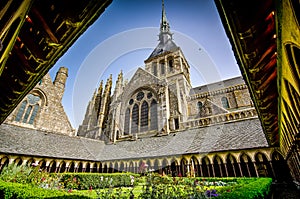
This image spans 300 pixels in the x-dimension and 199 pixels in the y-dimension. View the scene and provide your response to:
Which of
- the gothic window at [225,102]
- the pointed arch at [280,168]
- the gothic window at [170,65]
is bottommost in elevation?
the pointed arch at [280,168]

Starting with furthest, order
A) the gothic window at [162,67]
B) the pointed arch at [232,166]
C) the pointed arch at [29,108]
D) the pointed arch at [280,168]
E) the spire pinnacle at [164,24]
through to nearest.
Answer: the spire pinnacle at [164,24], the gothic window at [162,67], the pointed arch at [29,108], the pointed arch at [232,166], the pointed arch at [280,168]

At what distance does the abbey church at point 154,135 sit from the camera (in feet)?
34.7

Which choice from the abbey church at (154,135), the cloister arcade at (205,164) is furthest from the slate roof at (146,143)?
the cloister arcade at (205,164)

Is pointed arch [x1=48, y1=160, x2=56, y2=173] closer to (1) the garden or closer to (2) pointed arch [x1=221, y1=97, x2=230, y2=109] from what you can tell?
(1) the garden

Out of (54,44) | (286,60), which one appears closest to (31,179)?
(54,44)

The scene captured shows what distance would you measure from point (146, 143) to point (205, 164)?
21.6 ft

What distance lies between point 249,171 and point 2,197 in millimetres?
12657

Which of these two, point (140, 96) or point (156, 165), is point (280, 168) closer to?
point (156, 165)

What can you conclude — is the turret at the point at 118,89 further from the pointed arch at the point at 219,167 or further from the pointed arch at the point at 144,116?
the pointed arch at the point at 219,167

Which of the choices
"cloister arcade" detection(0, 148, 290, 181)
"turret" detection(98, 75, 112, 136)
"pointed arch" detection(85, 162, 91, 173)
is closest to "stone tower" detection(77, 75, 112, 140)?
"turret" detection(98, 75, 112, 136)

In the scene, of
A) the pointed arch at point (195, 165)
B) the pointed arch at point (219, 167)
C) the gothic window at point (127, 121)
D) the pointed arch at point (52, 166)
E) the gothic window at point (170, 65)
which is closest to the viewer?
the pointed arch at point (219, 167)

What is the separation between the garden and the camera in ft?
13.2

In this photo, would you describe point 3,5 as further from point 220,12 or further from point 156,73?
point 156,73

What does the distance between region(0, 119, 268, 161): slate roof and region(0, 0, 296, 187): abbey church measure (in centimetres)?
6
